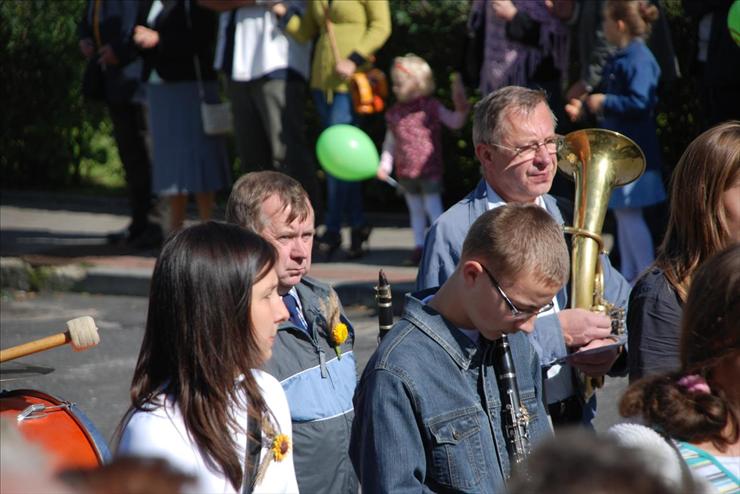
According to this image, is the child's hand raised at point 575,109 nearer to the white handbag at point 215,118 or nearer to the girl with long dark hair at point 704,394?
the white handbag at point 215,118

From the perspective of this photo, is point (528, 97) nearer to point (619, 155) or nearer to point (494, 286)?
point (619, 155)

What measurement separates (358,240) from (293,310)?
5441 millimetres

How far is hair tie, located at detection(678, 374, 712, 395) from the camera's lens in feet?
7.63

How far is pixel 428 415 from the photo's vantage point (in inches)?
111

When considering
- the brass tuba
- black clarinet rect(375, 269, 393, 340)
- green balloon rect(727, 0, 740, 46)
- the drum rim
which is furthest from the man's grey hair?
green balloon rect(727, 0, 740, 46)

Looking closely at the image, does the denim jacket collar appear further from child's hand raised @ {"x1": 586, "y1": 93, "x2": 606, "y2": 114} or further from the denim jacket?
child's hand raised @ {"x1": 586, "y1": 93, "x2": 606, "y2": 114}

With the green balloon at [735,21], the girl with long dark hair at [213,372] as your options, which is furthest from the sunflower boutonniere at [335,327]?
the green balloon at [735,21]

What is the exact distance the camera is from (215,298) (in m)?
2.60

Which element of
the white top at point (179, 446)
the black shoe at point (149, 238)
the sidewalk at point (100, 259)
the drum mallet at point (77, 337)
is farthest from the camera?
the black shoe at point (149, 238)

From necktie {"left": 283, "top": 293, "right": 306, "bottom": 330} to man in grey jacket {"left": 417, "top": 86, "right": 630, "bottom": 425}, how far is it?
369 millimetres

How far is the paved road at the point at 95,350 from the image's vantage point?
6152mm

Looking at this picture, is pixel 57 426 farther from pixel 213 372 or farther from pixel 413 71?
pixel 413 71

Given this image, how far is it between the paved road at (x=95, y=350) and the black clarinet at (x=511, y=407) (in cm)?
270

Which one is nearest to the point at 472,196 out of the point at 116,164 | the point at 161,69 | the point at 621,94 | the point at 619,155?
the point at 619,155
